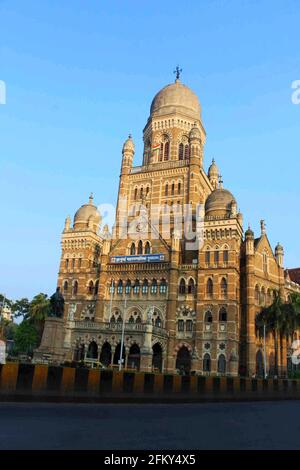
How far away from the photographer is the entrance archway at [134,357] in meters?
44.7

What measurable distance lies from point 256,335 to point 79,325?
67.9 ft

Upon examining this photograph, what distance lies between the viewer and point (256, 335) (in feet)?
164

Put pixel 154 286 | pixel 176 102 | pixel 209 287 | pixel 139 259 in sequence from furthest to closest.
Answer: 1. pixel 176 102
2. pixel 139 259
3. pixel 154 286
4. pixel 209 287

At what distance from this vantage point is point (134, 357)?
45281 millimetres

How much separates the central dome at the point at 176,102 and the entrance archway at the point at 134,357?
3651 centimetres

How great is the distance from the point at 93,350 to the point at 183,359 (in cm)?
1029

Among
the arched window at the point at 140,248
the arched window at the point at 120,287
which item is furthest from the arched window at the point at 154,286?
the arched window at the point at 140,248

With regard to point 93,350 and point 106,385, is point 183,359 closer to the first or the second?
point 93,350

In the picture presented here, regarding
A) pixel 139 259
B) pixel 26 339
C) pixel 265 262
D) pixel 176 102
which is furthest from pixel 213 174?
pixel 26 339

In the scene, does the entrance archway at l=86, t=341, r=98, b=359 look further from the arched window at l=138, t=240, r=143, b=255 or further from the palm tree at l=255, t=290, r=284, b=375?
the palm tree at l=255, t=290, r=284, b=375

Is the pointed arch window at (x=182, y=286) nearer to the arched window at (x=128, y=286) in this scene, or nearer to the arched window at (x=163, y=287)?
the arched window at (x=163, y=287)

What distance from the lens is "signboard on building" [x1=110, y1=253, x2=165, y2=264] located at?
167 ft
